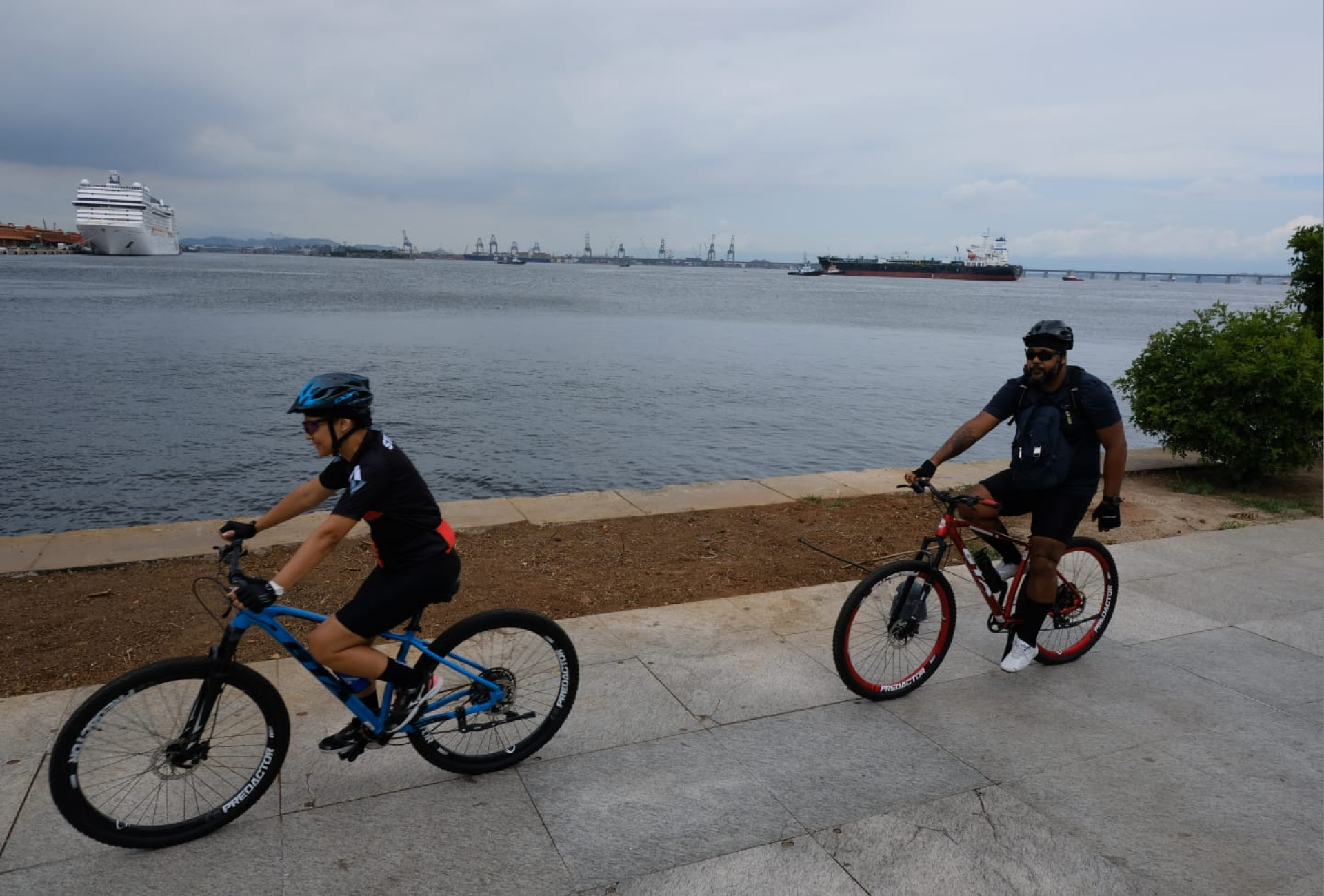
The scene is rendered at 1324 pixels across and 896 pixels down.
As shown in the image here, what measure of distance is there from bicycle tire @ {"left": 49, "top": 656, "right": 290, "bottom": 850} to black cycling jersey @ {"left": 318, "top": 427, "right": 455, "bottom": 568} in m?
0.70

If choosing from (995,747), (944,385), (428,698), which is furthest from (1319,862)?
(944,385)

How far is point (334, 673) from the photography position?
3648mm

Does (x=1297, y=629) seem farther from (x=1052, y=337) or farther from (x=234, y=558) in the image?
(x=234, y=558)

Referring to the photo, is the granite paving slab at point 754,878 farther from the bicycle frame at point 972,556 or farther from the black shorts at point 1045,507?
the black shorts at point 1045,507

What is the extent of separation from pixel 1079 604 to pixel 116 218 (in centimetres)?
15737

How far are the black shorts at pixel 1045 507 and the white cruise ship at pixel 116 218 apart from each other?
155681mm

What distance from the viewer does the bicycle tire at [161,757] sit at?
10.1 ft

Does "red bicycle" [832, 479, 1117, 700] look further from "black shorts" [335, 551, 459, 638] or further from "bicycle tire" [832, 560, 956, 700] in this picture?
"black shorts" [335, 551, 459, 638]

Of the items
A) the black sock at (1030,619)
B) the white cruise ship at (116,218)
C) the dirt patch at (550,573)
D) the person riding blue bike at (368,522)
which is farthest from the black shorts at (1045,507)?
the white cruise ship at (116,218)

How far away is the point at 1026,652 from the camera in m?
5.02

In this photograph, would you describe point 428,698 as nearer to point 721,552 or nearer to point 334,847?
point 334,847

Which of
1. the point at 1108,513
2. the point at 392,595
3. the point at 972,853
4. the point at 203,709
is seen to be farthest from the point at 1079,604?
the point at 203,709

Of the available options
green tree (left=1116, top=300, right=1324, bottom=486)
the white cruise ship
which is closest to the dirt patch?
green tree (left=1116, top=300, right=1324, bottom=486)

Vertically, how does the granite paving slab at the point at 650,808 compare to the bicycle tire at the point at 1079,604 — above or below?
below
